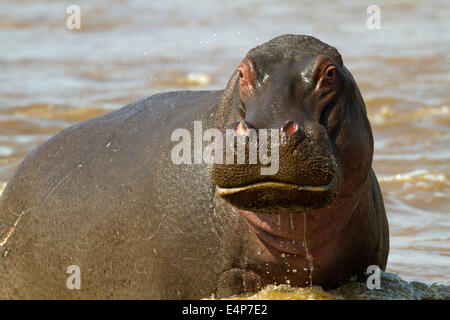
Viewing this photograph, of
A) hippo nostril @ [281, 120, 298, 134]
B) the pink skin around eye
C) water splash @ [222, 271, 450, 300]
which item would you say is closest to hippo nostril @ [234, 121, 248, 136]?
hippo nostril @ [281, 120, 298, 134]

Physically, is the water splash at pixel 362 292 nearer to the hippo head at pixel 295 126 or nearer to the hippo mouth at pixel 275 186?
the hippo head at pixel 295 126

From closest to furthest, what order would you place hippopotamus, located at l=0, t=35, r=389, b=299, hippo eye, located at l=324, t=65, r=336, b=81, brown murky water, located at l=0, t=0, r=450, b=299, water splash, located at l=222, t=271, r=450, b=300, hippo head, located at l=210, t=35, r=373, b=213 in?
hippo head, located at l=210, t=35, r=373, b=213 < hippopotamus, located at l=0, t=35, r=389, b=299 < hippo eye, located at l=324, t=65, r=336, b=81 < water splash, located at l=222, t=271, r=450, b=300 < brown murky water, located at l=0, t=0, r=450, b=299

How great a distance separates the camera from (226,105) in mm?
5344

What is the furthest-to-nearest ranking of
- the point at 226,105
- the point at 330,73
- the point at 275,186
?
1. the point at 226,105
2. the point at 330,73
3. the point at 275,186

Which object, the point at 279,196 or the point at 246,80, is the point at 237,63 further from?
the point at 279,196

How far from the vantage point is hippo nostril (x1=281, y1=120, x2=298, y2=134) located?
14.9 feet

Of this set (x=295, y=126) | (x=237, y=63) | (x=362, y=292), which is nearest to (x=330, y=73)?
(x=295, y=126)

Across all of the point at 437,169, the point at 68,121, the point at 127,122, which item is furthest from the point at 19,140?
the point at 127,122

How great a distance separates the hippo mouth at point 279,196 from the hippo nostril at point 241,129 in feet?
0.78

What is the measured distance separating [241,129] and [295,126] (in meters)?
0.25

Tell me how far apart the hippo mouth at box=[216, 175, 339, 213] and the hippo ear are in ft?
2.38

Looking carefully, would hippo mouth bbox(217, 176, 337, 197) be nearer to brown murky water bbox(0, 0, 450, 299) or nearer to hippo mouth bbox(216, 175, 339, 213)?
hippo mouth bbox(216, 175, 339, 213)
